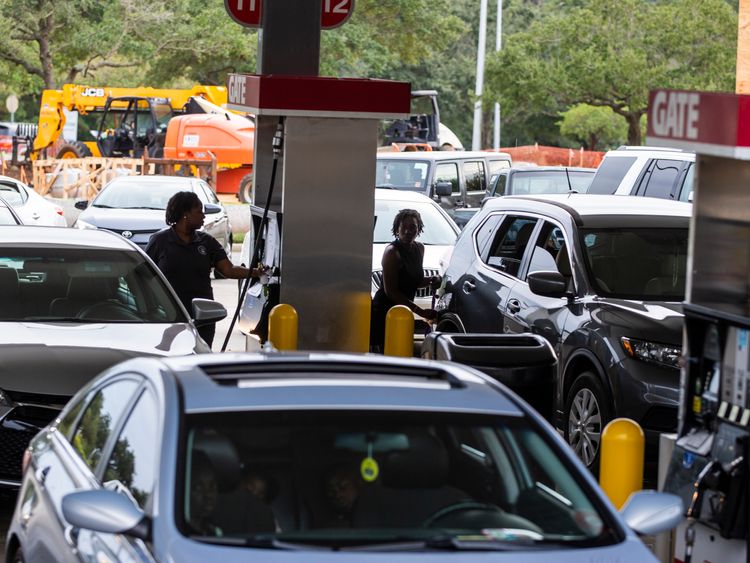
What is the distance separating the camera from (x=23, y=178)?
41.0 metres

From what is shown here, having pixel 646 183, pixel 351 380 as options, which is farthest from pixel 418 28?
pixel 351 380

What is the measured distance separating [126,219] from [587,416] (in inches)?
539

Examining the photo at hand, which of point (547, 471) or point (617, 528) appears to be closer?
point (617, 528)

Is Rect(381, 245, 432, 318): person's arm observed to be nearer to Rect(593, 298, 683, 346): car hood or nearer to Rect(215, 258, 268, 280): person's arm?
Rect(215, 258, 268, 280): person's arm

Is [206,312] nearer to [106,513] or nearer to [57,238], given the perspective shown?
[57,238]

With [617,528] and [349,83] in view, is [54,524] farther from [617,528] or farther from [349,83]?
[349,83]

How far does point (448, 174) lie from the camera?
26.2 metres

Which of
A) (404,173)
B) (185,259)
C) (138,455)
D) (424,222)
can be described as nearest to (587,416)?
(185,259)

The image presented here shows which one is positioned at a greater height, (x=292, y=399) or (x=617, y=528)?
(x=292, y=399)

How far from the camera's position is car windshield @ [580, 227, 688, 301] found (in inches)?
404

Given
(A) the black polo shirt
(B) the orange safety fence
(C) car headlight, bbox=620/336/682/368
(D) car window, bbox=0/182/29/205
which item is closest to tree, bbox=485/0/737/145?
(B) the orange safety fence

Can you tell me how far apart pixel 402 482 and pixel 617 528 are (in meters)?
0.65

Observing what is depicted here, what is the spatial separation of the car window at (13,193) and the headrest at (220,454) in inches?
743

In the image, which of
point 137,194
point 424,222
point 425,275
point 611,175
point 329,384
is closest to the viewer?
point 329,384
